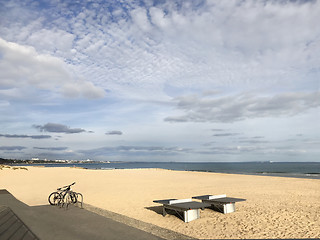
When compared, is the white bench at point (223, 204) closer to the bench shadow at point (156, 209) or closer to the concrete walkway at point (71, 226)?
the bench shadow at point (156, 209)

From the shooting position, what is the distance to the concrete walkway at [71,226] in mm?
6285

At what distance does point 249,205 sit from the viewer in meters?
13.2

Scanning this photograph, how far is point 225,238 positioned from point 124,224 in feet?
10.4

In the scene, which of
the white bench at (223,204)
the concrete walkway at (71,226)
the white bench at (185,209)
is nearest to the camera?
the concrete walkway at (71,226)

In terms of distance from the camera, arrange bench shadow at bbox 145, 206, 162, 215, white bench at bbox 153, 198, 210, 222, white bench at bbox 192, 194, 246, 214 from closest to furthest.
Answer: white bench at bbox 153, 198, 210, 222 < white bench at bbox 192, 194, 246, 214 < bench shadow at bbox 145, 206, 162, 215

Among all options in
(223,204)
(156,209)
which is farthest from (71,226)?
(223,204)

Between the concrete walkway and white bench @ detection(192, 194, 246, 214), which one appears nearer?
the concrete walkway

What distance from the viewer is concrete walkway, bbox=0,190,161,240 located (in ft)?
20.6

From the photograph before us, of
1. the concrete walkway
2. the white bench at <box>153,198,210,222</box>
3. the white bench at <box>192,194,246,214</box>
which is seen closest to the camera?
the concrete walkway

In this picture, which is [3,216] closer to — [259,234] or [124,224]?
[124,224]

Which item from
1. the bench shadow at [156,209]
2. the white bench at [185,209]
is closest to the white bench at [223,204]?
the white bench at [185,209]

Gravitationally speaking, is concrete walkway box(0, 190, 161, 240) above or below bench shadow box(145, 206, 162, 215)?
above

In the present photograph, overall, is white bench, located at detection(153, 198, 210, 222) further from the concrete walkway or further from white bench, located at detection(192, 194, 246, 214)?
the concrete walkway

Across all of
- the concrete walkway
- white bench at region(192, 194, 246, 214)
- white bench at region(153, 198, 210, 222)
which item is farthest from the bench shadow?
the concrete walkway
